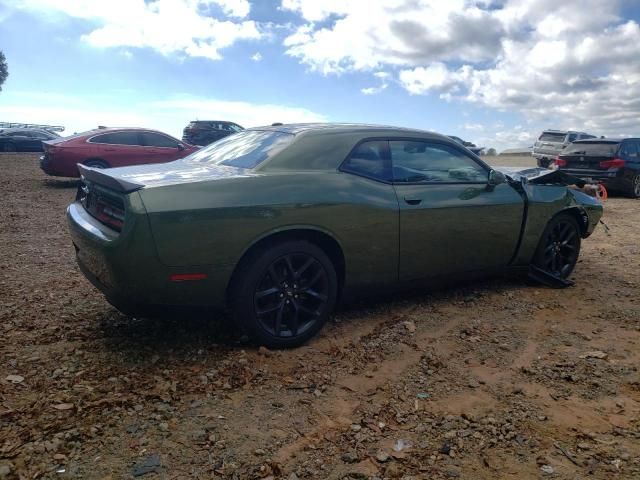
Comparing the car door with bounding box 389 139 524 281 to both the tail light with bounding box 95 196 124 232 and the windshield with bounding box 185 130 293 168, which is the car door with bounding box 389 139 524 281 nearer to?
the windshield with bounding box 185 130 293 168

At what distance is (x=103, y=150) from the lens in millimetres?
11398

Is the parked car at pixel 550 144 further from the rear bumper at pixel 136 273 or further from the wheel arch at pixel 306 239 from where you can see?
the rear bumper at pixel 136 273

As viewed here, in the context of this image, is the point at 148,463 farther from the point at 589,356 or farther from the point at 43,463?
the point at 589,356

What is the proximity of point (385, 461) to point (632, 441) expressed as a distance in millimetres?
1260

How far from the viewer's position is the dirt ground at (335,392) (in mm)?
2297

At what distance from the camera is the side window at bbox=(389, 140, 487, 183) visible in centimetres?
395

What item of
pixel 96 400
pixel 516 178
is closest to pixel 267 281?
pixel 96 400

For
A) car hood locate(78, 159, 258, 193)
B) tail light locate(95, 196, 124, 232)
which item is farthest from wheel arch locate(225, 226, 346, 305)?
tail light locate(95, 196, 124, 232)

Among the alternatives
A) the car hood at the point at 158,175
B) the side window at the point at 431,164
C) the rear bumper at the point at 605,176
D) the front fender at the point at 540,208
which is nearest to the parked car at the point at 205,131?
the rear bumper at the point at 605,176

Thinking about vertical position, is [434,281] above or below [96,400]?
above

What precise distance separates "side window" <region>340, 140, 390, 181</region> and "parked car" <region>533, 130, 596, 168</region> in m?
14.9

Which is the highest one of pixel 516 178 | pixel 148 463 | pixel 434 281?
pixel 516 178

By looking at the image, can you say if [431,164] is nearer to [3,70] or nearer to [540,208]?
[540,208]

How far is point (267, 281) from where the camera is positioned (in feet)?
10.8
